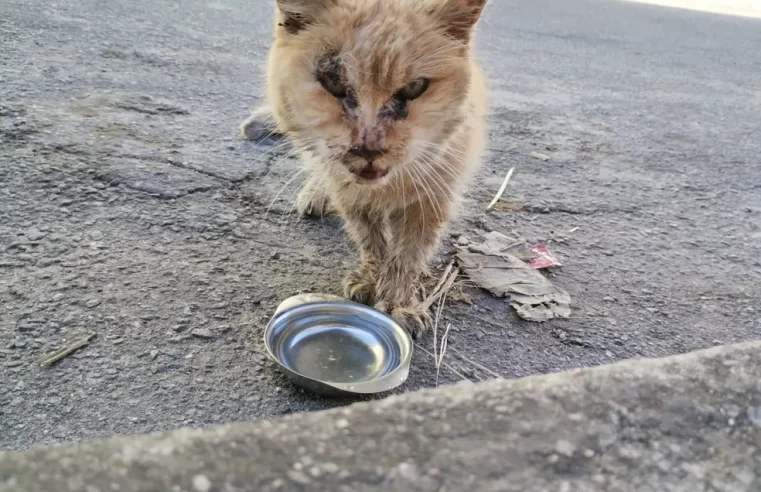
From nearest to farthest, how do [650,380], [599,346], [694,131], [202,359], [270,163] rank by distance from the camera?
[650,380] < [202,359] < [599,346] < [270,163] < [694,131]

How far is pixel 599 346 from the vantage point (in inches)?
78.1

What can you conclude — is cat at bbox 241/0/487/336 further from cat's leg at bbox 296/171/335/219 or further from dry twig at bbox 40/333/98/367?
dry twig at bbox 40/333/98/367

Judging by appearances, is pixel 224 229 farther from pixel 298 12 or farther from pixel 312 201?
pixel 298 12

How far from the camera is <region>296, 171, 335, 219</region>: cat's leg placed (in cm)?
257

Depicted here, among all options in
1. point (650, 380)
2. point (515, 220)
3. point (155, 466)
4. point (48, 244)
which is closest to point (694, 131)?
point (515, 220)

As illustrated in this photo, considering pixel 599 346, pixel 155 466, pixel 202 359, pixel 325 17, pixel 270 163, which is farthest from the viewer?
pixel 270 163

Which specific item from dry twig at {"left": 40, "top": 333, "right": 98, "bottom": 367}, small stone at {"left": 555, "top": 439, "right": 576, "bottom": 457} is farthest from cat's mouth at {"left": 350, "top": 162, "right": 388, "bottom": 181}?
small stone at {"left": 555, "top": 439, "right": 576, "bottom": 457}

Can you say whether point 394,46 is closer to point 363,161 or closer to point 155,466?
point 363,161

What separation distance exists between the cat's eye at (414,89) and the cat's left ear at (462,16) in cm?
23

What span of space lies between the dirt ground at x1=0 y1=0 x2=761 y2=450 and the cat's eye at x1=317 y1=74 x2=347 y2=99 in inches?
27.9

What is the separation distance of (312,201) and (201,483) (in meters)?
1.87

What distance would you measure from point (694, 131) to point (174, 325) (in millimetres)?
3848

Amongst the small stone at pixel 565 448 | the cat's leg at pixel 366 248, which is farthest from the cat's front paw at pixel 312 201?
the small stone at pixel 565 448

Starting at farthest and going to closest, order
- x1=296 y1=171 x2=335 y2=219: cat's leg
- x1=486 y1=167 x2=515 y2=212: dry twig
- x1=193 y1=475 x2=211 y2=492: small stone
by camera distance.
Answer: x1=486 y1=167 x2=515 y2=212: dry twig, x1=296 y1=171 x2=335 y2=219: cat's leg, x1=193 y1=475 x2=211 y2=492: small stone
